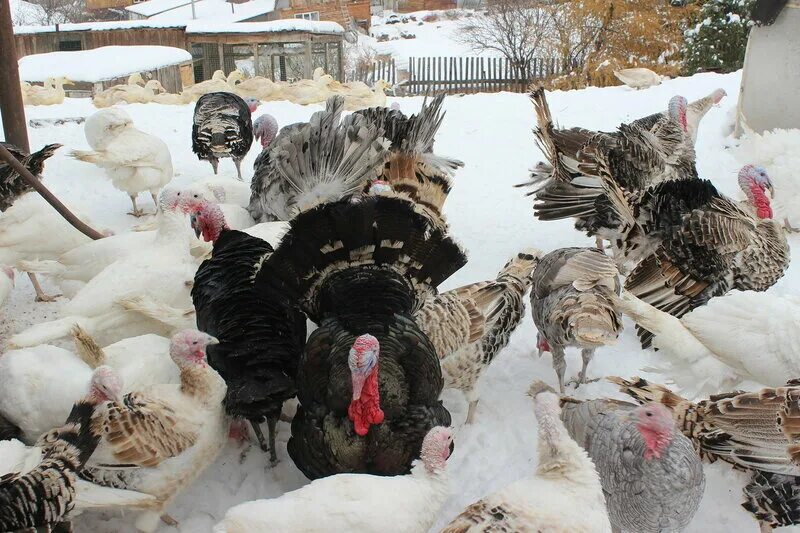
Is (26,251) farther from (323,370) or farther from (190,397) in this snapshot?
(323,370)

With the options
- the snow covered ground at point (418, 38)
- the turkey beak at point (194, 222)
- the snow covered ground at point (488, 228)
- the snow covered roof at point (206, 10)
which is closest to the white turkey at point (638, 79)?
the snow covered ground at point (488, 228)

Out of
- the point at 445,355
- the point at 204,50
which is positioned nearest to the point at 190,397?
the point at 445,355

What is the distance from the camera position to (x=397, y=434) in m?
3.05

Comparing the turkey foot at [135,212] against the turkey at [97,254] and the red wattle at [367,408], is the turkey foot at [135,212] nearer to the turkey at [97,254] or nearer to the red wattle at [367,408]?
the turkey at [97,254]

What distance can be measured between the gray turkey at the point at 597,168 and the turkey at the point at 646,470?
241 cm

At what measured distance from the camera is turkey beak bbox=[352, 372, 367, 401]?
114 inches

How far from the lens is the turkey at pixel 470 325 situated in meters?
3.71

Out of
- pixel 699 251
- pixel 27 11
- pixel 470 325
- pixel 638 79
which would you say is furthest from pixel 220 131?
pixel 27 11

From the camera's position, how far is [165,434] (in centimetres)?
→ 298

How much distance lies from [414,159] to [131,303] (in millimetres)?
2381

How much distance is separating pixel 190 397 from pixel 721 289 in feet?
10.7

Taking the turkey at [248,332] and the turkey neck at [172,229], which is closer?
the turkey at [248,332]

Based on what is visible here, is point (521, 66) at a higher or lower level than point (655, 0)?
lower

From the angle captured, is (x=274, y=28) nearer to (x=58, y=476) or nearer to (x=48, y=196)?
(x=48, y=196)
